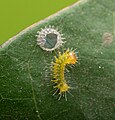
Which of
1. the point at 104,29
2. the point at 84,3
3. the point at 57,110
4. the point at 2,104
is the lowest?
the point at 57,110

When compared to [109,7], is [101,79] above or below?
below

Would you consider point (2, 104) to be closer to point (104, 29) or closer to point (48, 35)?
point (48, 35)

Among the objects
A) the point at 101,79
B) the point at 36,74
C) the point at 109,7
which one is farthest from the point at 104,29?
the point at 36,74

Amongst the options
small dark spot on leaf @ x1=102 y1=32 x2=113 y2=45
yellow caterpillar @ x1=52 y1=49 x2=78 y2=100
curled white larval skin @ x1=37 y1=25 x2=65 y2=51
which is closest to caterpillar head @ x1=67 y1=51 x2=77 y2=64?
yellow caterpillar @ x1=52 y1=49 x2=78 y2=100

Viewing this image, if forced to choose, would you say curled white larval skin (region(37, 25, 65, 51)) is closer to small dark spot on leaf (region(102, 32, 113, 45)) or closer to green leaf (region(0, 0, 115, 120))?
green leaf (region(0, 0, 115, 120))

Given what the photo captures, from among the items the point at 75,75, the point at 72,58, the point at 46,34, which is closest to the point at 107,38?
the point at 72,58

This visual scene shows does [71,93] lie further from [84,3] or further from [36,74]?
[84,3]

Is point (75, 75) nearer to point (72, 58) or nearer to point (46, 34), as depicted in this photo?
point (72, 58)
